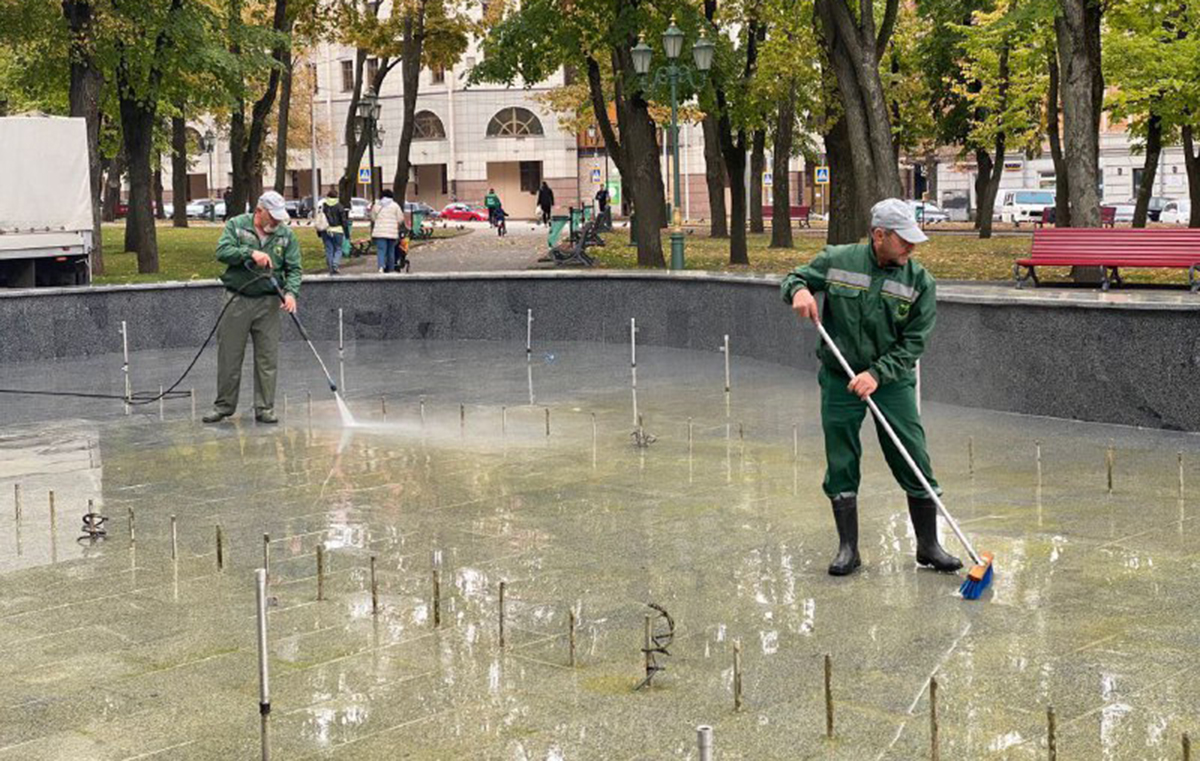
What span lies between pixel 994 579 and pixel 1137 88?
33.6 metres

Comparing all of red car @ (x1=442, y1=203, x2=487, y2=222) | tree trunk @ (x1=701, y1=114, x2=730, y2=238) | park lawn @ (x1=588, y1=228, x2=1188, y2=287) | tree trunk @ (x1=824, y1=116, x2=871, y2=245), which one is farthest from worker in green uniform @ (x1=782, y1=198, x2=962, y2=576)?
red car @ (x1=442, y1=203, x2=487, y2=222)

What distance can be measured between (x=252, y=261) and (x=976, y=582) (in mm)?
8143

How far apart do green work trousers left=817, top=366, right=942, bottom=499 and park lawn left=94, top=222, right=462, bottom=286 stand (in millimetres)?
19111

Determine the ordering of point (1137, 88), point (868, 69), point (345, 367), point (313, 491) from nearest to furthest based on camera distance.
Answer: point (313, 491) < point (345, 367) < point (868, 69) < point (1137, 88)

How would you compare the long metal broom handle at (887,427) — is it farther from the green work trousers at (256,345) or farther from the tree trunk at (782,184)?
the tree trunk at (782,184)

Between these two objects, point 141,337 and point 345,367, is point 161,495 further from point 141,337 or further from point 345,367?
point 141,337

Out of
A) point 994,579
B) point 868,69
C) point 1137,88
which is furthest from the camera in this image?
point 1137,88

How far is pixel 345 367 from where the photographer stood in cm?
1991

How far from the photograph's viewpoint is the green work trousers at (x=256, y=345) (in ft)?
49.2

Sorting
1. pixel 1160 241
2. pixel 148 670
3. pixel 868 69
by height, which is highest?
pixel 868 69

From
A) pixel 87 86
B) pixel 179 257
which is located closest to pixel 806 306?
pixel 87 86

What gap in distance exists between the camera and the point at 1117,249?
22.1 m

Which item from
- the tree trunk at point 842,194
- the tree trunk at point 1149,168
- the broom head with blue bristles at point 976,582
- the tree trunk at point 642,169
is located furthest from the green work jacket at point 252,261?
the tree trunk at point 1149,168

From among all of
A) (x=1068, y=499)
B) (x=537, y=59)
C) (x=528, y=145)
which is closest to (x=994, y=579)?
(x=1068, y=499)
